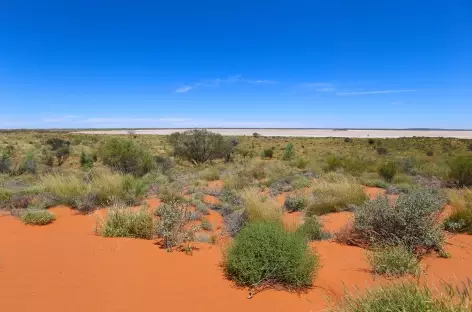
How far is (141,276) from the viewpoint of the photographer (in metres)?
4.69

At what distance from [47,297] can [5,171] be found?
15.7m

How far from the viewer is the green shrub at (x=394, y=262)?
15.4 feet

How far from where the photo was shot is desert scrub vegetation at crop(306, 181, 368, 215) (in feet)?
29.0

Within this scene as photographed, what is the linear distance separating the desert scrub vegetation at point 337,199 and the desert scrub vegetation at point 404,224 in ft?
8.23

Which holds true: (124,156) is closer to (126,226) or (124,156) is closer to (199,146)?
(199,146)

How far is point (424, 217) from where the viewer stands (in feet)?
18.8

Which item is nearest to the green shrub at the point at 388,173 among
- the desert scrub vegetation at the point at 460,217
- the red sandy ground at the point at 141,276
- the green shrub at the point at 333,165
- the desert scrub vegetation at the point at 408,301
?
the green shrub at the point at 333,165

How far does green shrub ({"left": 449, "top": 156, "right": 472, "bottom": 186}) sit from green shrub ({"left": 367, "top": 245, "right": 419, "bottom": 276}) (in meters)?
8.56

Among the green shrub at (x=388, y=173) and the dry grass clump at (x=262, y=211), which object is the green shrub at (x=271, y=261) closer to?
the dry grass clump at (x=262, y=211)

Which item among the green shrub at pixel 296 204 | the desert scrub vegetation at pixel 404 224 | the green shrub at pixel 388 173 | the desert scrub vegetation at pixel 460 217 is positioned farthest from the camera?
the green shrub at pixel 388 173

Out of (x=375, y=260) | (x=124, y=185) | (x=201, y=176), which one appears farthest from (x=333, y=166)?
(x=375, y=260)

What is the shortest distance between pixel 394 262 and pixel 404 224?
104 cm

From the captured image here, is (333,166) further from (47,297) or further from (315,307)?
(47,297)

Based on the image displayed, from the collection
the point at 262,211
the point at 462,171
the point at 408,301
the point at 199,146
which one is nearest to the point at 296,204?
the point at 262,211
